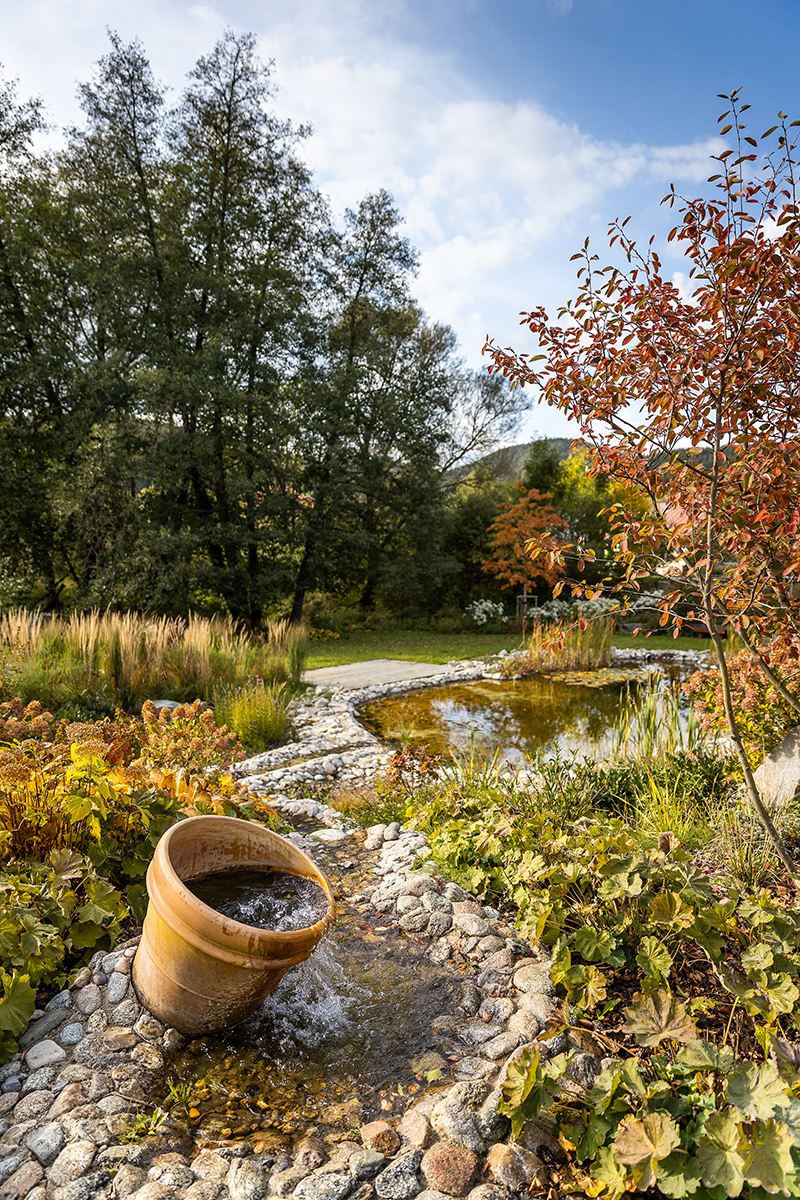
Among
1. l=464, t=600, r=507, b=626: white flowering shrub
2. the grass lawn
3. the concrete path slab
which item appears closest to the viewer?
the concrete path slab

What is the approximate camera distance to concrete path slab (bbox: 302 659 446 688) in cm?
808

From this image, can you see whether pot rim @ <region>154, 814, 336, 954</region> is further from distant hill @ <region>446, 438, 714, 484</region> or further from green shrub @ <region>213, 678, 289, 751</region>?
distant hill @ <region>446, 438, 714, 484</region>

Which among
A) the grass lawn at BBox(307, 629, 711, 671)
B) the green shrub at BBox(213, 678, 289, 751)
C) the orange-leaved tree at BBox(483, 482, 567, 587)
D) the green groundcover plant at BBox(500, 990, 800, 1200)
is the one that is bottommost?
the grass lawn at BBox(307, 629, 711, 671)

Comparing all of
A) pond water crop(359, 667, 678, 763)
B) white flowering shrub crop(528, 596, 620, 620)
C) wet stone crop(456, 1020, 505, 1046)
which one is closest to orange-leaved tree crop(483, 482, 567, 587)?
white flowering shrub crop(528, 596, 620, 620)

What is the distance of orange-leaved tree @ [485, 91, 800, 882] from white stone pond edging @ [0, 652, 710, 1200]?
1.13 metres

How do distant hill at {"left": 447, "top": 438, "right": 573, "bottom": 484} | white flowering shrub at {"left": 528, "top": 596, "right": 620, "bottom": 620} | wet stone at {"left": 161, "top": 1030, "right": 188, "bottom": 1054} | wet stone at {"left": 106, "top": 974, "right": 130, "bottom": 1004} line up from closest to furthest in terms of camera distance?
wet stone at {"left": 161, "top": 1030, "right": 188, "bottom": 1054}
wet stone at {"left": 106, "top": 974, "right": 130, "bottom": 1004}
white flowering shrub at {"left": 528, "top": 596, "right": 620, "bottom": 620}
distant hill at {"left": 447, "top": 438, "right": 573, "bottom": 484}

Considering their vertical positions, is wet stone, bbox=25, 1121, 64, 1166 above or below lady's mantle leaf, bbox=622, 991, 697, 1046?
below

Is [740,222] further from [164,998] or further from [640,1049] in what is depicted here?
[164,998]

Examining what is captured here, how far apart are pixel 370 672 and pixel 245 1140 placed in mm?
7358

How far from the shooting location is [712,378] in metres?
2.04

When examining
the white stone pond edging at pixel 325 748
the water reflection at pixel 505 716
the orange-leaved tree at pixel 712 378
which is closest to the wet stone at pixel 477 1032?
the orange-leaved tree at pixel 712 378

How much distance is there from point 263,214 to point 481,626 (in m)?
9.84

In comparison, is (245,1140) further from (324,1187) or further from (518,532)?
(518,532)

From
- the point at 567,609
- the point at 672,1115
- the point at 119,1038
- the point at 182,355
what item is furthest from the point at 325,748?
the point at 182,355
